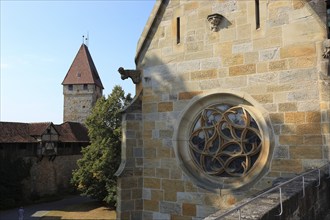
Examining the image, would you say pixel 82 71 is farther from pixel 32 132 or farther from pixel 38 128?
pixel 32 132

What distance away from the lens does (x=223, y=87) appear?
18.8 feet

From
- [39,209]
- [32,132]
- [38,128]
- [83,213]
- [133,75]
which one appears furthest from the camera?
[38,128]

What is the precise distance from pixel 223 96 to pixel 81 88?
136ft

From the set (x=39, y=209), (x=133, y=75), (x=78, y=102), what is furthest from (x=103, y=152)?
(x=78, y=102)

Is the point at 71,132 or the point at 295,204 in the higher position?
the point at 71,132

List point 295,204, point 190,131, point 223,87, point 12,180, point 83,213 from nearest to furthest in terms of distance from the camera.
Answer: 1. point 295,204
2. point 223,87
3. point 190,131
4. point 83,213
5. point 12,180

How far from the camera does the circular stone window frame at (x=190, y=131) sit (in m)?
5.23

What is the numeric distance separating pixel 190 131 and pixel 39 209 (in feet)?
75.9

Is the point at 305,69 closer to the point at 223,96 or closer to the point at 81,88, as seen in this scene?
the point at 223,96

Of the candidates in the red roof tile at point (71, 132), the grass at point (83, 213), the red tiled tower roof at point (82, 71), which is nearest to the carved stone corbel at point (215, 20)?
the grass at point (83, 213)

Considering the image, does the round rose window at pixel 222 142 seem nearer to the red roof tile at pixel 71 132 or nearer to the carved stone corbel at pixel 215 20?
the carved stone corbel at pixel 215 20

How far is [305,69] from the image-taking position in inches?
195

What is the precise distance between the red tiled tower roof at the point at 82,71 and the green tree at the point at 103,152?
19332 mm

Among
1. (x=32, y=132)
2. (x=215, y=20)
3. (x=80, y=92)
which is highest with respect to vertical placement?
(x=80, y=92)
